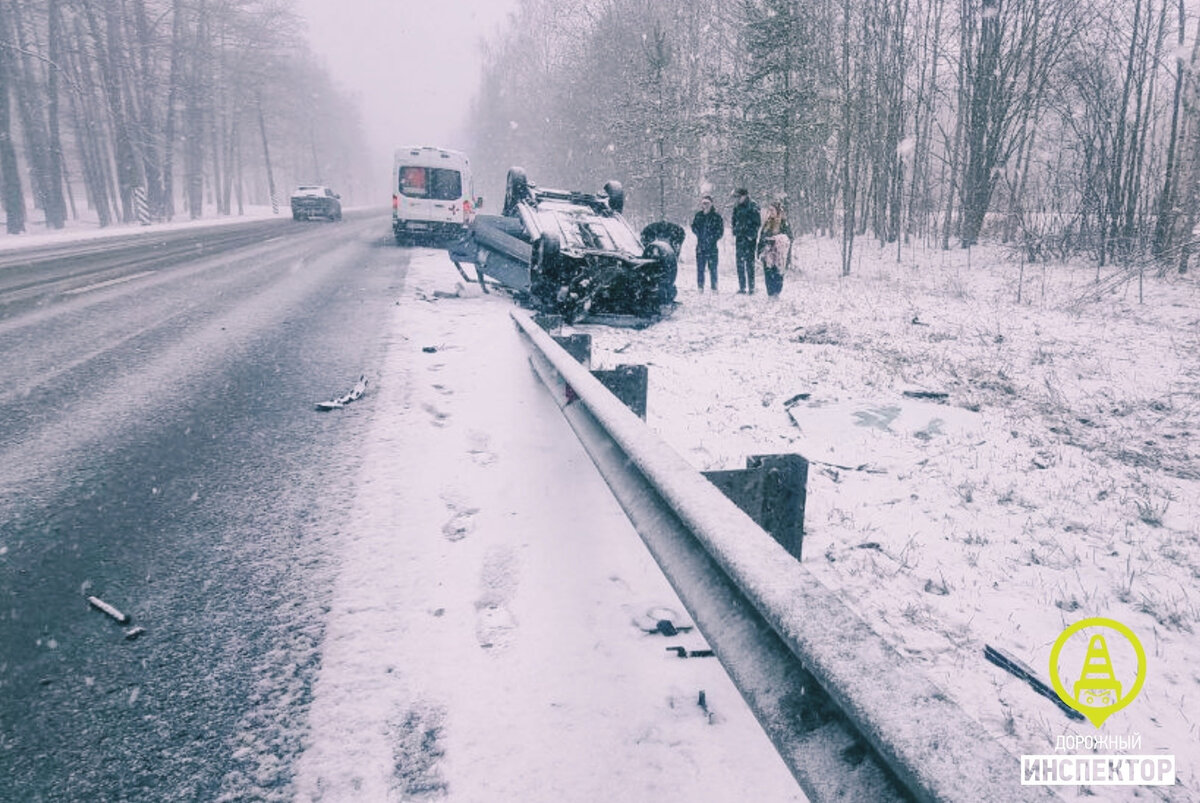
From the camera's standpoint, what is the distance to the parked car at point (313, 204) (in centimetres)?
3150

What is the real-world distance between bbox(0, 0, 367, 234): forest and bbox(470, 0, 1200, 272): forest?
21.3 m

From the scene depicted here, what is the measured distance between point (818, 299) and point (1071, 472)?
8321mm

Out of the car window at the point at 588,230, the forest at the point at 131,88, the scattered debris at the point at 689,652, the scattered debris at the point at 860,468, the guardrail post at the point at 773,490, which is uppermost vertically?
the forest at the point at 131,88

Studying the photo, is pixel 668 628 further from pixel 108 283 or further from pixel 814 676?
pixel 108 283

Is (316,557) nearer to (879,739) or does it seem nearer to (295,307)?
(879,739)

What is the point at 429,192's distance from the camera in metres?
19.3

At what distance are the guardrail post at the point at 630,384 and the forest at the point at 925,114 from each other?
8.49 metres

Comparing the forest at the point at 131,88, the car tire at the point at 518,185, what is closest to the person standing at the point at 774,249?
the car tire at the point at 518,185

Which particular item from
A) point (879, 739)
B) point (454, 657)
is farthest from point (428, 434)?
point (879, 739)

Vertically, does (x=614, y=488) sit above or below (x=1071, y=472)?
above

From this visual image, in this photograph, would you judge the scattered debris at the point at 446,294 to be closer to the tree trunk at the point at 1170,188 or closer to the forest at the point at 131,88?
the tree trunk at the point at 1170,188

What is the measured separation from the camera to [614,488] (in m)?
2.40

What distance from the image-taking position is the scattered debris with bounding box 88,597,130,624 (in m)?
2.29
